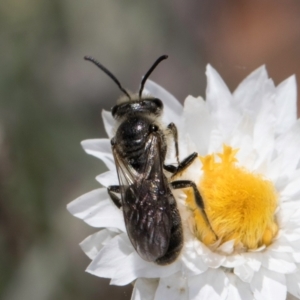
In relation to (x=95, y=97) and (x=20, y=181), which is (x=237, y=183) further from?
(x=95, y=97)

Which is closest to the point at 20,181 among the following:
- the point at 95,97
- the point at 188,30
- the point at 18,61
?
the point at 18,61

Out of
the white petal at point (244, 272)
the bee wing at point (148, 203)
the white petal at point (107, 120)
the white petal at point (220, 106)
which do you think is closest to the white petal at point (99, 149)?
the white petal at point (107, 120)

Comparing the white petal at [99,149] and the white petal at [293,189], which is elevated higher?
the white petal at [99,149]

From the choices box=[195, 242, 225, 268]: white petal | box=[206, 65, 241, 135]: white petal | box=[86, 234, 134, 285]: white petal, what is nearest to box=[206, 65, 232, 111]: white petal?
box=[206, 65, 241, 135]: white petal

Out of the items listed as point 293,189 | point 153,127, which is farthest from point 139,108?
point 293,189

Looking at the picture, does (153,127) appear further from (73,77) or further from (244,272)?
(73,77)

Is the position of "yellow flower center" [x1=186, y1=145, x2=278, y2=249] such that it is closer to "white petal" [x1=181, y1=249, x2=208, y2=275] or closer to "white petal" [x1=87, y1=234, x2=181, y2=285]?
"white petal" [x1=181, y1=249, x2=208, y2=275]

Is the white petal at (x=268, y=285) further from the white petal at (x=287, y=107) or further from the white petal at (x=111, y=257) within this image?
the white petal at (x=287, y=107)
